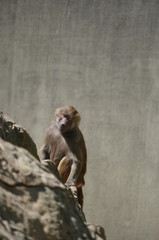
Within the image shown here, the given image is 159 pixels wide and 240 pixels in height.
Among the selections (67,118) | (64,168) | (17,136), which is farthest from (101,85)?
(17,136)

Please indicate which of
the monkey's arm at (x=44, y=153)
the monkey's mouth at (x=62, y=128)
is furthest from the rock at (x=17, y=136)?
the monkey's arm at (x=44, y=153)

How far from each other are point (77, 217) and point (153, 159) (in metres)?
3.91

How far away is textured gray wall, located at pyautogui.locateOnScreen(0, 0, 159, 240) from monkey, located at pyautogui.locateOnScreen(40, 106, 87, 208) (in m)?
0.92

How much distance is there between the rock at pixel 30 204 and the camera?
132 cm

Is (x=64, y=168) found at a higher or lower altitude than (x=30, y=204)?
lower

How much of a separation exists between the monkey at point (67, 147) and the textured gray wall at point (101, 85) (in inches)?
36.4

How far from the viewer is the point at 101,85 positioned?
17.2 feet

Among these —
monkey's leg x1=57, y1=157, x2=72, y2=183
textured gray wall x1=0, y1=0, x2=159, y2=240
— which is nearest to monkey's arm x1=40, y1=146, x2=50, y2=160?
monkey's leg x1=57, y1=157, x2=72, y2=183

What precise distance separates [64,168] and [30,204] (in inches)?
115

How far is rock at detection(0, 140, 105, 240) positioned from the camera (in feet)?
4.33

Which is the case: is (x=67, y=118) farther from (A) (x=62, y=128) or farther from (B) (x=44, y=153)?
(B) (x=44, y=153)

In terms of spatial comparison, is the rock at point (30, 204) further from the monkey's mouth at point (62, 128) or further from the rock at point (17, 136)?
the monkey's mouth at point (62, 128)

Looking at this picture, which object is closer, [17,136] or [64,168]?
[17,136]

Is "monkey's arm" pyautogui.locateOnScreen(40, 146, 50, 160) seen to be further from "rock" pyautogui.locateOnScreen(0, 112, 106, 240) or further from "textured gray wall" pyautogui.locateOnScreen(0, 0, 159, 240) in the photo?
"rock" pyautogui.locateOnScreen(0, 112, 106, 240)
